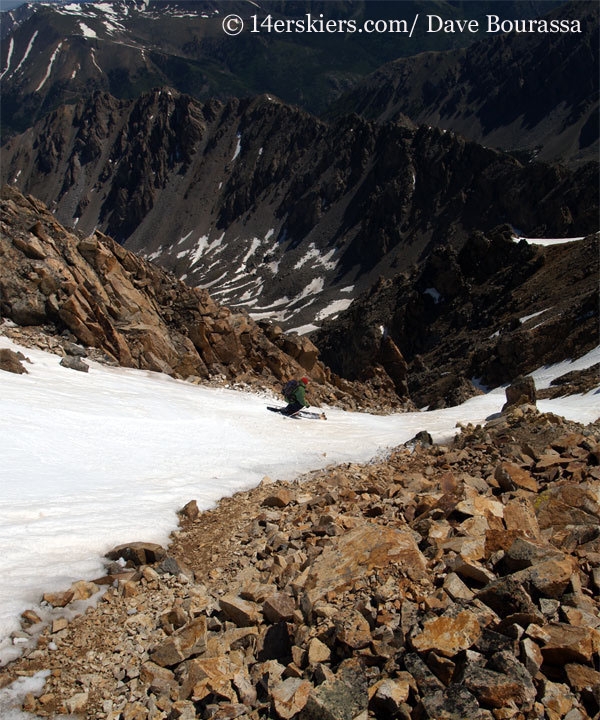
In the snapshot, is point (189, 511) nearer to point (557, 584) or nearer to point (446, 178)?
point (557, 584)

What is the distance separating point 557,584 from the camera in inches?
215

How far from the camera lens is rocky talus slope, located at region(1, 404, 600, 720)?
459 cm

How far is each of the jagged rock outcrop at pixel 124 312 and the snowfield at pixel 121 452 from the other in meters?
1.98

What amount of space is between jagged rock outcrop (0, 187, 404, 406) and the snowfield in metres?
1.98

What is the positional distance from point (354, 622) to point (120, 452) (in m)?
8.59

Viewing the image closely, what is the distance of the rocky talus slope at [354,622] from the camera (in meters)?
4.59

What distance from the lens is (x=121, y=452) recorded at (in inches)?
493

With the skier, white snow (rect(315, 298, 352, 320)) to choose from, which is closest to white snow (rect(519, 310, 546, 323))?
the skier

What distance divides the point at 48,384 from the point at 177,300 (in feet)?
44.7

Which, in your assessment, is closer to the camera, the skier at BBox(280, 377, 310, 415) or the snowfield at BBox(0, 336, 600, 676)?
the snowfield at BBox(0, 336, 600, 676)

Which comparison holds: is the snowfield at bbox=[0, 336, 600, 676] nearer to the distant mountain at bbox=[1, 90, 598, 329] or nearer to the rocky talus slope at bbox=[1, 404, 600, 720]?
the rocky talus slope at bbox=[1, 404, 600, 720]

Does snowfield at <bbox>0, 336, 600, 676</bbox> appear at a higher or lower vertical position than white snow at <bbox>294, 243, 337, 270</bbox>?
lower

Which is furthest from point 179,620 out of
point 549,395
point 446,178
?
point 446,178

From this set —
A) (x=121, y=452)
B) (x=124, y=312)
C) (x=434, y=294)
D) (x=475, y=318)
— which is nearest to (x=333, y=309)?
(x=434, y=294)
